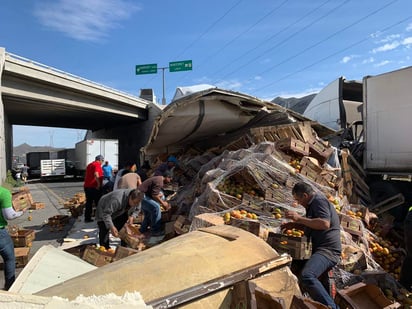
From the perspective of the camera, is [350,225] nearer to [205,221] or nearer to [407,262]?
Answer: [407,262]

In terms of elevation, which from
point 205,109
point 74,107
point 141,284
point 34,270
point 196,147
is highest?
point 74,107

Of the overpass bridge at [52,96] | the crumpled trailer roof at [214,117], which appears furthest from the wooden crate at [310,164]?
the overpass bridge at [52,96]

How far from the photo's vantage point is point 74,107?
872 inches

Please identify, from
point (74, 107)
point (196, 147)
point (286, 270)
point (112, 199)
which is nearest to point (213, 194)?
point (112, 199)

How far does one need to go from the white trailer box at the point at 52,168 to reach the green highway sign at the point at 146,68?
34.8ft

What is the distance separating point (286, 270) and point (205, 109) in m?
7.16

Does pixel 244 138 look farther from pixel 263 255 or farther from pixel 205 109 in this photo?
pixel 263 255

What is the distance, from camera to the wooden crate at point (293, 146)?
7.48 meters

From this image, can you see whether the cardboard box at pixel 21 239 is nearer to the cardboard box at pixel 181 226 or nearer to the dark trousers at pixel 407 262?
the cardboard box at pixel 181 226

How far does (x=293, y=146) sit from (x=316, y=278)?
13.6 ft

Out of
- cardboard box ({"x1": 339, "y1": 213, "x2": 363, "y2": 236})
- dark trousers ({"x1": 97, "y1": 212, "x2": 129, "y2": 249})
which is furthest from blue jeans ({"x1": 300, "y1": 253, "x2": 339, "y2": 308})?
dark trousers ({"x1": 97, "y1": 212, "x2": 129, "y2": 249})

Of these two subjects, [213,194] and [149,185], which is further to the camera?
[149,185]

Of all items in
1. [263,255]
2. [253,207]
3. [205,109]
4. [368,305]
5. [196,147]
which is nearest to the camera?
[263,255]

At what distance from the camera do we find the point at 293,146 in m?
7.50
